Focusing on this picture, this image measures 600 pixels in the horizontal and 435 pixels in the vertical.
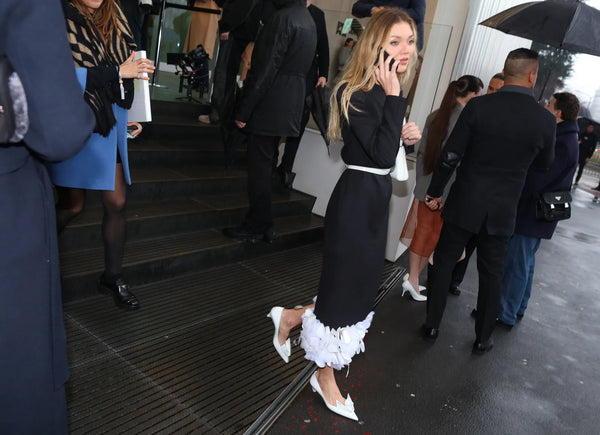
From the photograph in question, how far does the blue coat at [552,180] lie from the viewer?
3.91 meters

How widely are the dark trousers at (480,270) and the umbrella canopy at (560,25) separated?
159cm

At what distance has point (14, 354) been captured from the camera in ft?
3.94

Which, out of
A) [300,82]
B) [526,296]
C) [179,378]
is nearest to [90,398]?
[179,378]

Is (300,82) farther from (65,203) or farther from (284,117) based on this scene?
(65,203)

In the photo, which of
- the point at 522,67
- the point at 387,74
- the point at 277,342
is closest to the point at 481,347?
the point at 277,342

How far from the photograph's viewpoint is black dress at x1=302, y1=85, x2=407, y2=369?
7.54 ft

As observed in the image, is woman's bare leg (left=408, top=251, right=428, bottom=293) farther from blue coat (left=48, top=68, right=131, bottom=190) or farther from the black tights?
blue coat (left=48, top=68, right=131, bottom=190)

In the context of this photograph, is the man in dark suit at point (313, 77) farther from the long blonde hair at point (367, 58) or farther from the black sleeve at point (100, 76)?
the black sleeve at point (100, 76)

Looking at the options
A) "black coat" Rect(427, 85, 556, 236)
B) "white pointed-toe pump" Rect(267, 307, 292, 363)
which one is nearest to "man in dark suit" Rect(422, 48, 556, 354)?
"black coat" Rect(427, 85, 556, 236)

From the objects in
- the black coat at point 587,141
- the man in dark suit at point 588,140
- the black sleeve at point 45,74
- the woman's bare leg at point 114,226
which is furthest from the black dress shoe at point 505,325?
the black coat at point 587,141

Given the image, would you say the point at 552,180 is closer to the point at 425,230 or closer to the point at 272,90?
the point at 425,230

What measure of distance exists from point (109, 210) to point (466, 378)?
250 centimetres

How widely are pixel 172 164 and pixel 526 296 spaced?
3.46 m

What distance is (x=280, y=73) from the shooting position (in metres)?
3.98
